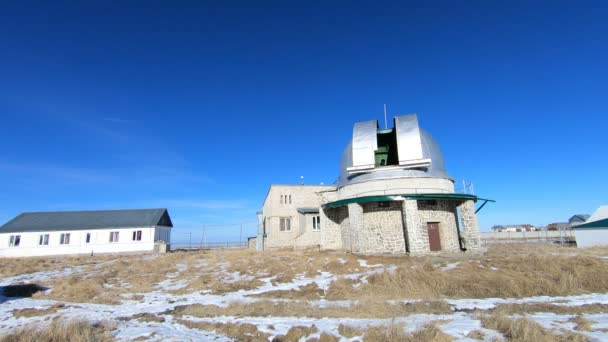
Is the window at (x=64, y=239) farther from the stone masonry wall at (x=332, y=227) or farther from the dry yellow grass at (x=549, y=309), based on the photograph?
the dry yellow grass at (x=549, y=309)

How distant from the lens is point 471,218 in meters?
20.2

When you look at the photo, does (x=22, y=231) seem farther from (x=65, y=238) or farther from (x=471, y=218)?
(x=471, y=218)

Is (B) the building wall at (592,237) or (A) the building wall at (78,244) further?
(A) the building wall at (78,244)

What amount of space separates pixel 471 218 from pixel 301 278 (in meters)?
13.6

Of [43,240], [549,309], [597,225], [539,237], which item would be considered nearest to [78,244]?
[43,240]

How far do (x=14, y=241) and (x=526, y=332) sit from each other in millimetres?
43569

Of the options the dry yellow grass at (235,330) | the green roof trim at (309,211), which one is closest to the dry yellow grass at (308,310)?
the dry yellow grass at (235,330)

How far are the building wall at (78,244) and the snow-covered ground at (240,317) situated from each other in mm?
21906

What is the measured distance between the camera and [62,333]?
21.2 ft

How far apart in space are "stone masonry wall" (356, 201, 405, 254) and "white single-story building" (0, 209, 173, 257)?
22.9m

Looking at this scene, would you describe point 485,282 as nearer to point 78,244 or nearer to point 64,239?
point 78,244

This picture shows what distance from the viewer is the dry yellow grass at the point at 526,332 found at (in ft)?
18.7

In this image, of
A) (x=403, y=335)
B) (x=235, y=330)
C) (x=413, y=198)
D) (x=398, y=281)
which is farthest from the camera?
(x=413, y=198)

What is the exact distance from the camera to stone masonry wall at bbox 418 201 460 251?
758 inches
